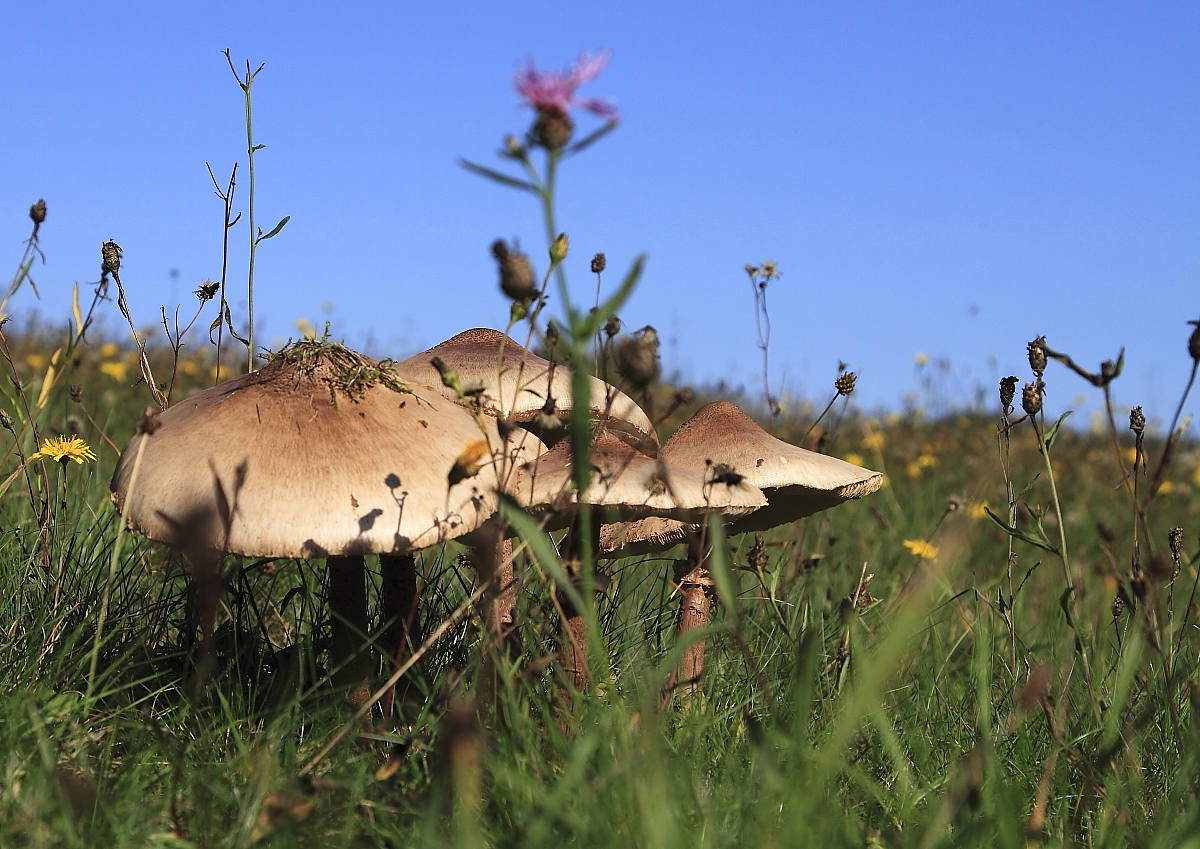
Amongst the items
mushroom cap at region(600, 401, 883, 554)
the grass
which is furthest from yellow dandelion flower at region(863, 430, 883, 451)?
mushroom cap at region(600, 401, 883, 554)

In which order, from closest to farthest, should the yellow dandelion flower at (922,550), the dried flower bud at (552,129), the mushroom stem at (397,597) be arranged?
the dried flower bud at (552,129), the mushroom stem at (397,597), the yellow dandelion flower at (922,550)

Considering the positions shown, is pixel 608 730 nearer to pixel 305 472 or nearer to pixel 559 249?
pixel 305 472

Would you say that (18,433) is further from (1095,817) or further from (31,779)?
(1095,817)

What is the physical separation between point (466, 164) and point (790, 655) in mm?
1944

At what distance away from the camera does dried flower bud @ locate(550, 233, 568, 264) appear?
170 centimetres

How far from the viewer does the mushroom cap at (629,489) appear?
2287 mm

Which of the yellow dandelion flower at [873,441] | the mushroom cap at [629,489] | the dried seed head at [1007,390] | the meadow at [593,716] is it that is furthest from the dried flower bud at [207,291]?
the yellow dandelion flower at [873,441]

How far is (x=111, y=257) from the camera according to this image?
279cm

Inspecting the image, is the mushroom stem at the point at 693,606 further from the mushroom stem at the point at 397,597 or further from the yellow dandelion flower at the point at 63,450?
the yellow dandelion flower at the point at 63,450

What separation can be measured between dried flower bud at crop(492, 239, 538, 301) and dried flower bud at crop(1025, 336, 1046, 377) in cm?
116

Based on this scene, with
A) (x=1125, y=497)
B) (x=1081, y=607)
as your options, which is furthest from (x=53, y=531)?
(x=1125, y=497)

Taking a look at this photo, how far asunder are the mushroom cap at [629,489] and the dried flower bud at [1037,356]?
26.6 inches

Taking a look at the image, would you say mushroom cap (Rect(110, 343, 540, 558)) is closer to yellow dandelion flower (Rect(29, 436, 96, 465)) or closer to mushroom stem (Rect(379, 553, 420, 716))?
mushroom stem (Rect(379, 553, 420, 716))

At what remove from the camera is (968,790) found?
1.49 meters
